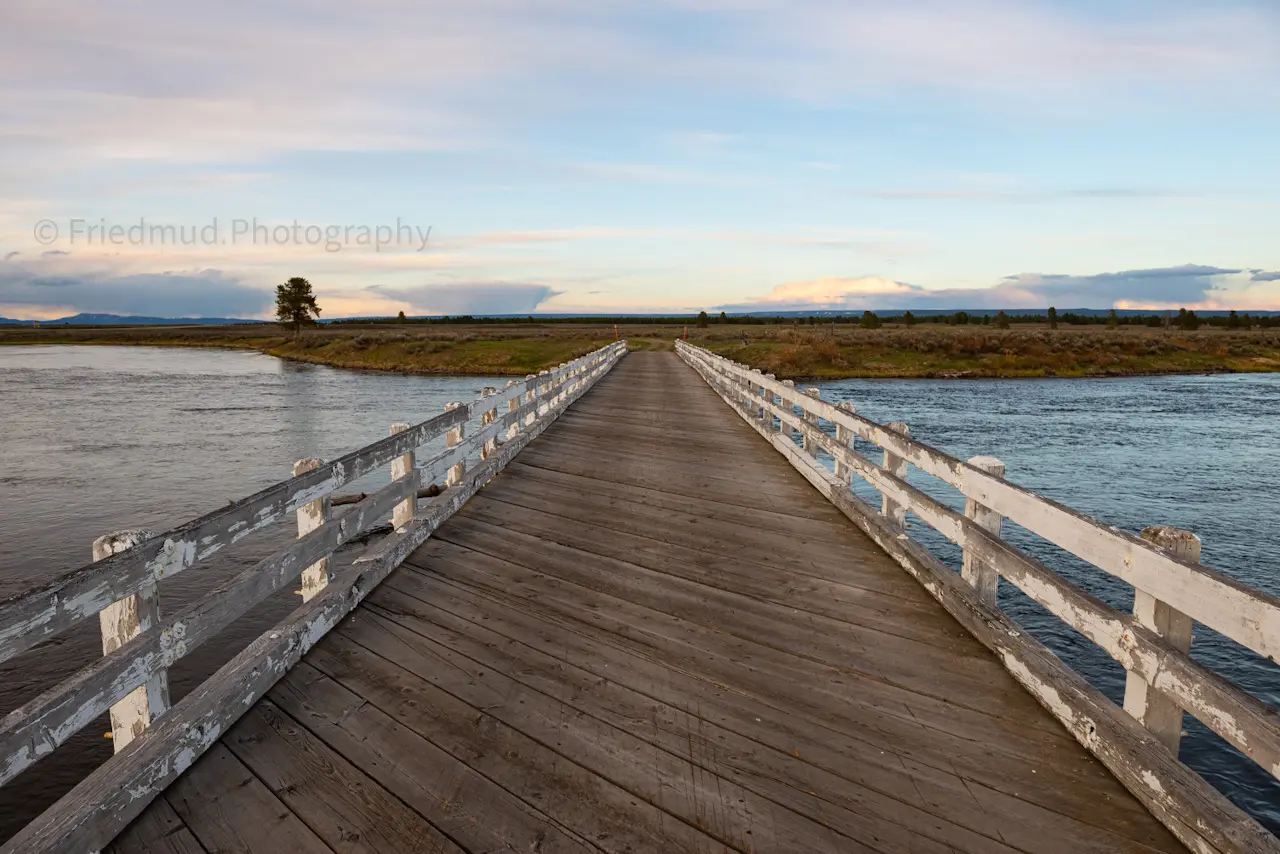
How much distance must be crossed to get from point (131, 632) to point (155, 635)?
13cm

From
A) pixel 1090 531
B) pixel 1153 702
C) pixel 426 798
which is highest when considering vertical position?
pixel 1090 531

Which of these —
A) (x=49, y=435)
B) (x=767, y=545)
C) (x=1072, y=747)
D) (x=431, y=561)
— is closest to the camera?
(x=1072, y=747)

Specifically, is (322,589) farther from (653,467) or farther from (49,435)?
(49,435)

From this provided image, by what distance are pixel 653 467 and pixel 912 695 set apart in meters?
7.22

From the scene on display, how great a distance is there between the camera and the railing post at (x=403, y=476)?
712cm

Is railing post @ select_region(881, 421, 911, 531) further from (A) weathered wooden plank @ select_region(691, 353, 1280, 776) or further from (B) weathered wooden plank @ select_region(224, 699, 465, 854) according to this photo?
(B) weathered wooden plank @ select_region(224, 699, 465, 854)

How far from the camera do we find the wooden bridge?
3.20 m

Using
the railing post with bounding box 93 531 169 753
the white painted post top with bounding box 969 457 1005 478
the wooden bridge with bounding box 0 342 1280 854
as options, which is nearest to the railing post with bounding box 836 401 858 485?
the wooden bridge with bounding box 0 342 1280 854

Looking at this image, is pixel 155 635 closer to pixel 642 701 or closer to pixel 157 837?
pixel 157 837

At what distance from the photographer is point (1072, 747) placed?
3.89 metres

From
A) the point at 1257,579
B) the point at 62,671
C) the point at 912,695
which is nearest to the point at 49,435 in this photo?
the point at 62,671

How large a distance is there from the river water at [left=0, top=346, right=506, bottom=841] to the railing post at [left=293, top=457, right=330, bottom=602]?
251cm

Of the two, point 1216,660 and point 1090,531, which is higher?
point 1090,531

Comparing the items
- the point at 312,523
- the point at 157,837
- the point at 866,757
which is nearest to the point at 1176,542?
the point at 866,757
